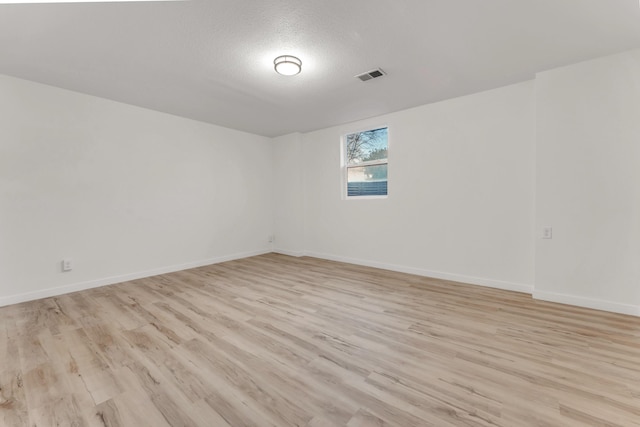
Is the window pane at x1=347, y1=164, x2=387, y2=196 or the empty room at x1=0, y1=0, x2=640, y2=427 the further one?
the window pane at x1=347, y1=164, x2=387, y2=196

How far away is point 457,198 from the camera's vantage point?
3684mm

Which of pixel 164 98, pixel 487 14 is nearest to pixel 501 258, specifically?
pixel 487 14

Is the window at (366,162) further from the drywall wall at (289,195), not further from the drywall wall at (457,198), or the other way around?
the drywall wall at (289,195)

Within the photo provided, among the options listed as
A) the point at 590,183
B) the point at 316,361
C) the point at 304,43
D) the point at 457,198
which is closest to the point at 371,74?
the point at 304,43

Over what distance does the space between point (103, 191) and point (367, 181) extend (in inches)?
158

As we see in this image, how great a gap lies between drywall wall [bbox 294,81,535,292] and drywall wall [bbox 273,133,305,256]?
1.07m

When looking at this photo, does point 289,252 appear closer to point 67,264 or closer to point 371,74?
point 67,264

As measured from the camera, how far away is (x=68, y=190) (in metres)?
3.32

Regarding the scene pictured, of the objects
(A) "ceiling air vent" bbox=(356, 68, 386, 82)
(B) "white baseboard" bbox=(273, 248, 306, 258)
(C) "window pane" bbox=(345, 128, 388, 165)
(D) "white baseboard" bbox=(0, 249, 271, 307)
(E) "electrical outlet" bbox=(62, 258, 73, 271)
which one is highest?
(A) "ceiling air vent" bbox=(356, 68, 386, 82)

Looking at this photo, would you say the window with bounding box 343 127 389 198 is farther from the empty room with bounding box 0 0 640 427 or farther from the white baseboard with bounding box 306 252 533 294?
the white baseboard with bounding box 306 252 533 294

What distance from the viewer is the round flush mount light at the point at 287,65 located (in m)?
2.53

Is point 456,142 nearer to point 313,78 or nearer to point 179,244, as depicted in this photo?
point 313,78

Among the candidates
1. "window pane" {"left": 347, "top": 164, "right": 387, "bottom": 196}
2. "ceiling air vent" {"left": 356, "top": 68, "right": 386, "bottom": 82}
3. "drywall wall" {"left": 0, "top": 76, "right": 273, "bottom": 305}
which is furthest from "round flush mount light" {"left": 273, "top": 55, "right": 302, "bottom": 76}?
"drywall wall" {"left": 0, "top": 76, "right": 273, "bottom": 305}

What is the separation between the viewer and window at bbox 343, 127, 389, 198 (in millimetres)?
4551
